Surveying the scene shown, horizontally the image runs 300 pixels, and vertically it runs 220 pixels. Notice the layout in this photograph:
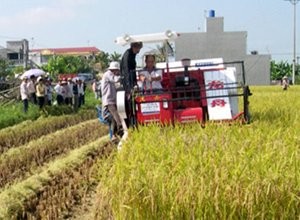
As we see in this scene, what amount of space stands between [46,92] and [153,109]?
11.4 meters

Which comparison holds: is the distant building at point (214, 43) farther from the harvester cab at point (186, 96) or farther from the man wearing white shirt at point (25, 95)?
the harvester cab at point (186, 96)

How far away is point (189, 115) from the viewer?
874cm

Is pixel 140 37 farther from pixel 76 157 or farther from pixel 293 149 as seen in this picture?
pixel 293 149

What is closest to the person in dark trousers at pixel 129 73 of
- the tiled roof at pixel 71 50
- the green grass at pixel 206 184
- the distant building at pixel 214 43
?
the green grass at pixel 206 184

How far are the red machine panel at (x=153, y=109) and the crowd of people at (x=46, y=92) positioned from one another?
9.90m

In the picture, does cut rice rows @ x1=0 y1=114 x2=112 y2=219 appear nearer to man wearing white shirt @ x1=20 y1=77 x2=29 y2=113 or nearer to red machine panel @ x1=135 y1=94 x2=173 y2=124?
red machine panel @ x1=135 y1=94 x2=173 y2=124

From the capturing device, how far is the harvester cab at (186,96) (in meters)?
8.77

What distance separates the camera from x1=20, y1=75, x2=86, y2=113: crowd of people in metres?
18.7

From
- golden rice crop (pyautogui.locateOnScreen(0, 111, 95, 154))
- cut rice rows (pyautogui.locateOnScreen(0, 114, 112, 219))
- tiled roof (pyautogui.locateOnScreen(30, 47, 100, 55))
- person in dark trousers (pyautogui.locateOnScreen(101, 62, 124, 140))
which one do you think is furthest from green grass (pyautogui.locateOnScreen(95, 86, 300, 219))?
tiled roof (pyautogui.locateOnScreen(30, 47, 100, 55))

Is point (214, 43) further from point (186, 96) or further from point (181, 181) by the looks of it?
point (181, 181)

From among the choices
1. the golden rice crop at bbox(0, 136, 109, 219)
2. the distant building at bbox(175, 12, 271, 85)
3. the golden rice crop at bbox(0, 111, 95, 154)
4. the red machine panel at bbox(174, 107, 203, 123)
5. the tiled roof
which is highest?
the tiled roof

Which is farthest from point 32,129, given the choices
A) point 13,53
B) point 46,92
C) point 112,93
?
point 13,53

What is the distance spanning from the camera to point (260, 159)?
4.72 meters

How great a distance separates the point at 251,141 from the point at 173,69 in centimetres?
400
